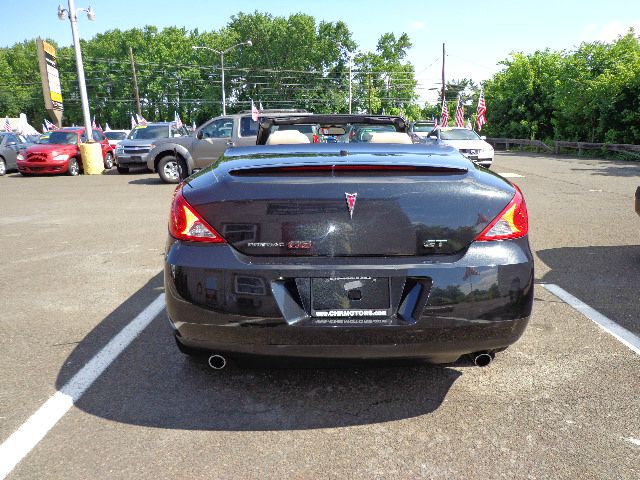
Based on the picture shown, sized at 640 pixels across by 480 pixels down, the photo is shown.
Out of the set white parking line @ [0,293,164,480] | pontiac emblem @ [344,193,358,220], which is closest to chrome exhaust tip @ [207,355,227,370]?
white parking line @ [0,293,164,480]

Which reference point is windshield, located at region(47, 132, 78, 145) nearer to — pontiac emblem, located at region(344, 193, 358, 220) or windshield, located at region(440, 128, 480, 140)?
windshield, located at region(440, 128, 480, 140)

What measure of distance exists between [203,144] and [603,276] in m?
12.2

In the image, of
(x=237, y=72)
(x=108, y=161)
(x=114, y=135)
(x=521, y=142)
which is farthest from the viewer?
(x=237, y=72)

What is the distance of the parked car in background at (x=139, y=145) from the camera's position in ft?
60.1

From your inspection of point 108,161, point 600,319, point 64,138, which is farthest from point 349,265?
point 108,161

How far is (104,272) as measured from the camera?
18.8ft

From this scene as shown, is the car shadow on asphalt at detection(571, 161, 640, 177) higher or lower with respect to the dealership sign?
lower

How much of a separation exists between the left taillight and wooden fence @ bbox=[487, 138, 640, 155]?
2616 cm

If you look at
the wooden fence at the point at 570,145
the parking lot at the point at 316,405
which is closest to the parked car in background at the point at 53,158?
the parking lot at the point at 316,405

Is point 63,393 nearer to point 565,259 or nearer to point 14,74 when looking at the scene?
point 565,259

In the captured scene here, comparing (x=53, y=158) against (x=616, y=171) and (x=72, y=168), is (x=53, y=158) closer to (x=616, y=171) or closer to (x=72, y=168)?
(x=72, y=168)

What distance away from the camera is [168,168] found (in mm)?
15703

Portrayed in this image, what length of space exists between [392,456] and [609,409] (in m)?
1.22

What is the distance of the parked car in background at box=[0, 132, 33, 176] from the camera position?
20.7 meters
